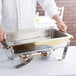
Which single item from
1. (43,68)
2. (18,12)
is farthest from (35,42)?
(18,12)

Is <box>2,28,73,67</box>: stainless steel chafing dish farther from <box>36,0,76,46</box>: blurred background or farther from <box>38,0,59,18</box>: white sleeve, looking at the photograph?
<box>36,0,76,46</box>: blurred background

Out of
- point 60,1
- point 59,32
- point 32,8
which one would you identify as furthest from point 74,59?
point 60,1

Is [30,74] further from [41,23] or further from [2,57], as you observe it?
[41,23]

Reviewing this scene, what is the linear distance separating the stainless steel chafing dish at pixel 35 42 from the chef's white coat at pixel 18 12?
323 millimetres

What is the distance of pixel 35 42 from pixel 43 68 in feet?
0.54

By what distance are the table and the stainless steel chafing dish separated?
4 centimetres

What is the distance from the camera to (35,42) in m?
1.10

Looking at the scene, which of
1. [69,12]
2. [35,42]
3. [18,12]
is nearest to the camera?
[35,42]

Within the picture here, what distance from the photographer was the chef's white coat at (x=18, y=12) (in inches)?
62.5

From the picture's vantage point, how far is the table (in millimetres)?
1109

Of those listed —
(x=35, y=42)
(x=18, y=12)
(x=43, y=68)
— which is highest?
(x=18, y=12)

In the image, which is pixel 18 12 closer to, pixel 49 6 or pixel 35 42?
pixel 49 6

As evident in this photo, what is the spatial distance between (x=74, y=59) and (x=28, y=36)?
306 millimetres

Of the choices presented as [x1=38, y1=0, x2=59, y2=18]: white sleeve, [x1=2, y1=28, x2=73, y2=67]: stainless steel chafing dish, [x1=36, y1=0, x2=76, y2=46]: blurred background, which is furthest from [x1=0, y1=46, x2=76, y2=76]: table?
[x1=36, y1=0, x2=76, y2=46]: blurred background
